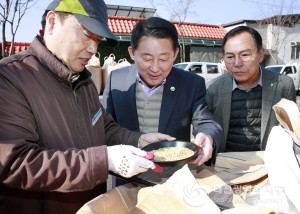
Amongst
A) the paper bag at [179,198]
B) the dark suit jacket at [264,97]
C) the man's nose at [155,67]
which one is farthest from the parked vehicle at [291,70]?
the paper bag at [179,198]

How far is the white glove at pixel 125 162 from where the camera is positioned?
1.25 metres

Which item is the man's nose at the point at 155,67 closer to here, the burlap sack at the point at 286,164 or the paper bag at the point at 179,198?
the burlap sack at the point at 286,164

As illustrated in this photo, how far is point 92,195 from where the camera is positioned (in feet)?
5.11

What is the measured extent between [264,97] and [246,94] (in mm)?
137

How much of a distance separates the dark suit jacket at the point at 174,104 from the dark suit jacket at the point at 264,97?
29 cm

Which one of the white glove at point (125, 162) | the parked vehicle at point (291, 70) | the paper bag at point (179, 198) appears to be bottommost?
the parked vehicle at point (291, 70)

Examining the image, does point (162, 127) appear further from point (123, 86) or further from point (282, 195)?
point (282, 195)

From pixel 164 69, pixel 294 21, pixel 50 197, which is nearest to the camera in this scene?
pixel 50 197

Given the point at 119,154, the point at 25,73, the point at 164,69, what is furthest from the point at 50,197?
the point at 164,69

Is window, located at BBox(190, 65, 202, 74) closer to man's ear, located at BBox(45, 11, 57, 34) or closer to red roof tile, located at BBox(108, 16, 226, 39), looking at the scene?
red roof tile, located at BBox(108, 16, 226, 39)

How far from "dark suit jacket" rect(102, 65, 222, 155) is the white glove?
2.65ft

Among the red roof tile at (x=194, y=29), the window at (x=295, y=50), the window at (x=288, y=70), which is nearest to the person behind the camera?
the window at (x=288, y=70)

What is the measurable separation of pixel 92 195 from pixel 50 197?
0.24m

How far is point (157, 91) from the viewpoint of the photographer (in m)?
2.13
